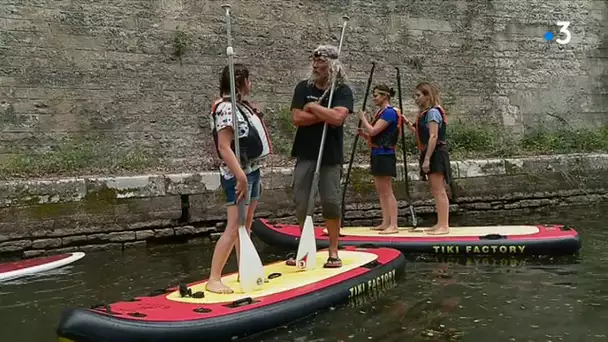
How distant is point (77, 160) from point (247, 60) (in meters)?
2.95

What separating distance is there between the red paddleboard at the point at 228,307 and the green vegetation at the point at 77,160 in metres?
3.80

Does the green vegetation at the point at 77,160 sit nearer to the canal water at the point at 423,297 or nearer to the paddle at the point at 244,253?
the canal water at the point at 423,297

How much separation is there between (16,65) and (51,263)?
309 cm

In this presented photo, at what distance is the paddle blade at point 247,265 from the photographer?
459cm

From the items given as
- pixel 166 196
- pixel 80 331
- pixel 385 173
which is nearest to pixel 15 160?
pixel 166 196

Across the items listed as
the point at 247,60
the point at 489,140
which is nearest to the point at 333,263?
the point at 247,60

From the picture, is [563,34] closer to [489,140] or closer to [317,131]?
[489,140]

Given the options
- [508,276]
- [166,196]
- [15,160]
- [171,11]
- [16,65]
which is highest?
[171,11]

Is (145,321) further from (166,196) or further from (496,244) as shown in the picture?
(166,196)

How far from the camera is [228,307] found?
414 cm

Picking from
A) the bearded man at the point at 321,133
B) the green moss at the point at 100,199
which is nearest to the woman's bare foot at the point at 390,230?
the bearded man at the point at 321,133

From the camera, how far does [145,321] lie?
148 inches

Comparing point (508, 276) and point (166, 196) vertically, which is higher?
point (166, 196)

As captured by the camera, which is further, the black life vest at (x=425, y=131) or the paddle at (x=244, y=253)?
the black life vest at (x=425, y=131)
